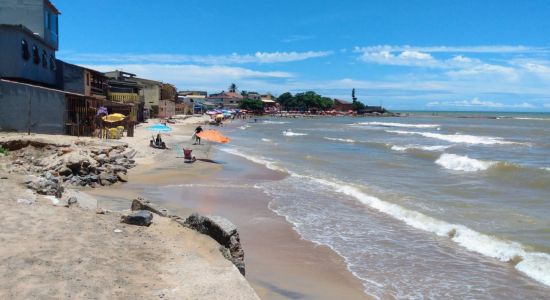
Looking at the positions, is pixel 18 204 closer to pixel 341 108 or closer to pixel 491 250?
pixel 491 250

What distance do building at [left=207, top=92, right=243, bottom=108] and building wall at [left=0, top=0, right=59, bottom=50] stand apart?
91577 millimetres

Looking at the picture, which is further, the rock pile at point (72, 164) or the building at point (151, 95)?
the building at point (151, 95)

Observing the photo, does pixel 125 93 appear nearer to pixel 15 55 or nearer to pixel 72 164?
pixel 15 55

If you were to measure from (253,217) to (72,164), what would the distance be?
619cm

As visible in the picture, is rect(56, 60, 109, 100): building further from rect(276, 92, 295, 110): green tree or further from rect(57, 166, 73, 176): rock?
rect(276, 92, 295, 110): green tree

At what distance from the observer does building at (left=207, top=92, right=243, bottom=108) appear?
121750 mm

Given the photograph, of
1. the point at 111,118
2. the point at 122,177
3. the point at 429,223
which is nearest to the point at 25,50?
the point at 111,118

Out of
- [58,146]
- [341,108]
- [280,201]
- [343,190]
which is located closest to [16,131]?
[58,146]

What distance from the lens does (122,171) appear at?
17.1m

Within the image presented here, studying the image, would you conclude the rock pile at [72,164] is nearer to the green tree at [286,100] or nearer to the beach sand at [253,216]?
the beach sand at [253,216]

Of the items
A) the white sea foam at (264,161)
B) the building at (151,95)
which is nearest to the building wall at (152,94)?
the building at (151,95)

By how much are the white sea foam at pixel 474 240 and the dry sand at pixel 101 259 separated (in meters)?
5.54

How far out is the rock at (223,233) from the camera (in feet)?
24.2

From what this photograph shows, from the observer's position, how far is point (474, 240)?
10.3 m
